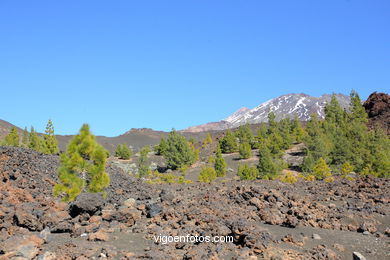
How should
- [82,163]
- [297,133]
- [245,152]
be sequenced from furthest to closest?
[297,133], [245,152], [82,163]

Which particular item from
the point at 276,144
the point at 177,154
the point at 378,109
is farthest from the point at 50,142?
the point at 378,109

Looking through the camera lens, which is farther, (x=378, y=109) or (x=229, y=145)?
(x=378, y=109)

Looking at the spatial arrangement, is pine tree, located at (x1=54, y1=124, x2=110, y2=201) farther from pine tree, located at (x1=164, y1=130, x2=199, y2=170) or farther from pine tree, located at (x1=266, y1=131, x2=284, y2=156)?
pine tree, located at (x1=266, y1=131, x2=284, y2=156)

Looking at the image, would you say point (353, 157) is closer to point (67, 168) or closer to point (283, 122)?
point (283, 122)

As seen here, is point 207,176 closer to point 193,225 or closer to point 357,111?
point 193,225

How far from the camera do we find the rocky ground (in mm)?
10125

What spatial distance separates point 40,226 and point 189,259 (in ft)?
17.5

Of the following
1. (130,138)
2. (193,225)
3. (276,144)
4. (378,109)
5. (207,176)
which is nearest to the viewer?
(193,225)

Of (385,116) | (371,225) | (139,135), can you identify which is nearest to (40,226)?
(371,225)

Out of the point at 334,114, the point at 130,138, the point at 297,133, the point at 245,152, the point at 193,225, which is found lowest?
the point at 193,225

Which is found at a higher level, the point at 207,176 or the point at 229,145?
the point at 229,145

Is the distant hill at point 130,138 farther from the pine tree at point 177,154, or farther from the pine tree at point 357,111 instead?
the pine tree at point 357,111

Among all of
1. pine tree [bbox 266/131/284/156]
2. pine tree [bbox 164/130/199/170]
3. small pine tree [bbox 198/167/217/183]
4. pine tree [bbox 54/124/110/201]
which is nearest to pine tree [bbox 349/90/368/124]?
pine tree [bbox 266/131/284/156]

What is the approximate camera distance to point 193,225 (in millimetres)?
12922
